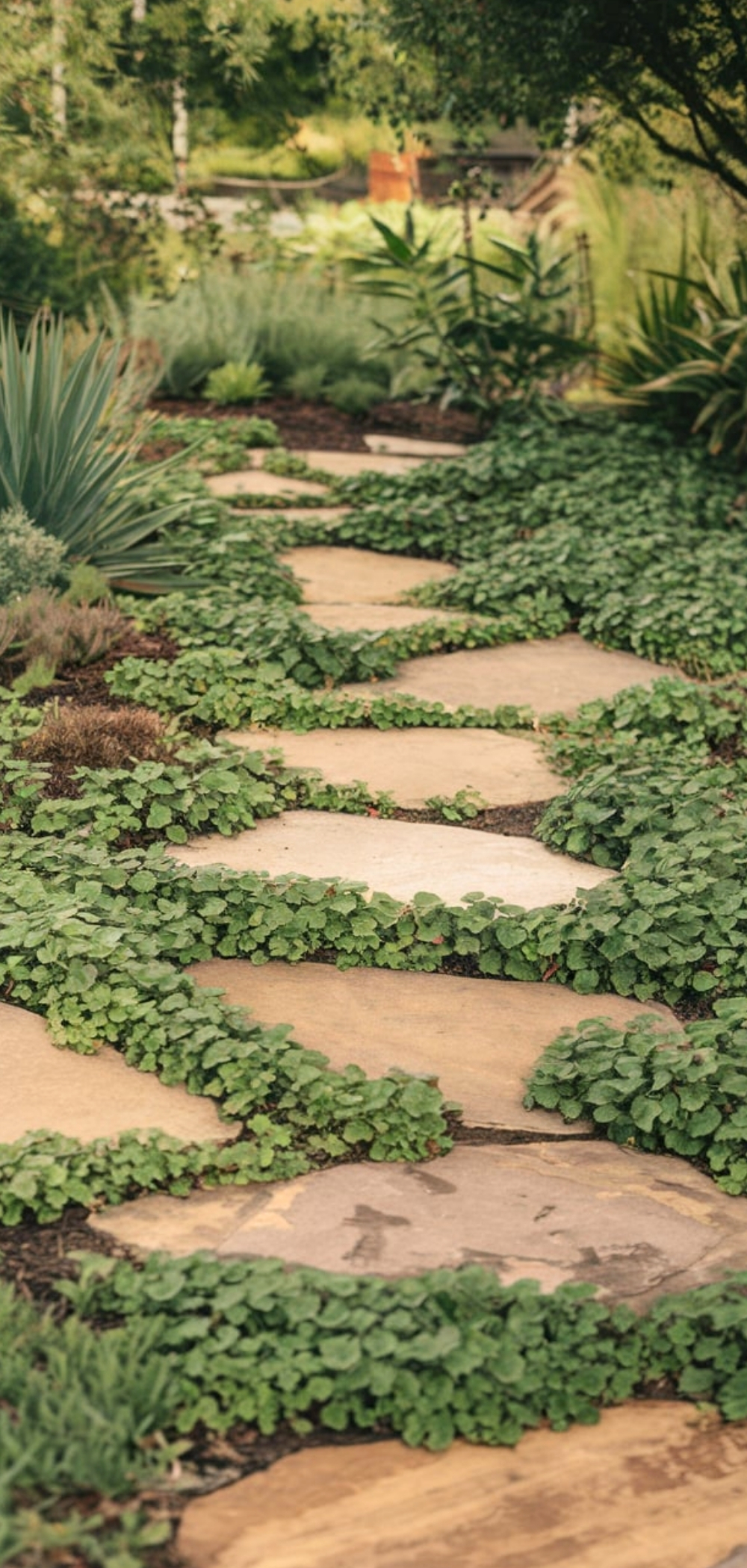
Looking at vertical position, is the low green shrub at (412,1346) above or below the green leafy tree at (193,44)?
below

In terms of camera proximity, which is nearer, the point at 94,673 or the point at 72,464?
the point at 94,673

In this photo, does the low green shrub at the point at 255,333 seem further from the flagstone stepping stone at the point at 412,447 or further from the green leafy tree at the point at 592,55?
the green leafy tree at the point at 592,55

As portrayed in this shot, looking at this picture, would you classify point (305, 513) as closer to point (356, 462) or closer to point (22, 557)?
point (356, 462)

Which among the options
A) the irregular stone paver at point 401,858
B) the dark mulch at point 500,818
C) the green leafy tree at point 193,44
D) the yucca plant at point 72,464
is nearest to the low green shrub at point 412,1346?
the irregular stone paver at point 401,858

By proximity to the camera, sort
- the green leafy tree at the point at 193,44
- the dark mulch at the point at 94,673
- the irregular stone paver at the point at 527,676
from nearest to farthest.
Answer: the dark mulch at the point at 94,673 < the irregular stone paver at the point at 527,676 < the green leafy tree at the point at 193,44

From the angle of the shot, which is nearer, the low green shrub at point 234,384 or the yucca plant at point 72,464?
the yucca plant at point 72,464

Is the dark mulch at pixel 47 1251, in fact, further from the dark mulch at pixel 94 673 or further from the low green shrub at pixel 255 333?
the low green shrub at pixel 255 333

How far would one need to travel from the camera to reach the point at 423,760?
4395 mm

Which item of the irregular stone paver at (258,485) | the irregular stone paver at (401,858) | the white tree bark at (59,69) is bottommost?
the irregular stone paver at (401,858)

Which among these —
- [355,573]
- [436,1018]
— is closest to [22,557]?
[355,573]

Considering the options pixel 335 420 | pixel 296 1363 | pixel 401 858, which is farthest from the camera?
pixel 335 420

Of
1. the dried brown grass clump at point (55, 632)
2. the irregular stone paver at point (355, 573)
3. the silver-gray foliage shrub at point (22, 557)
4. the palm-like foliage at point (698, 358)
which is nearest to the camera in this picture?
the dried brown grass clump at point (55, 632)

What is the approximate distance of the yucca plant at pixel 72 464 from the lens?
5.34 metres

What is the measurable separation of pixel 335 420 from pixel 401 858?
5.64 meters
